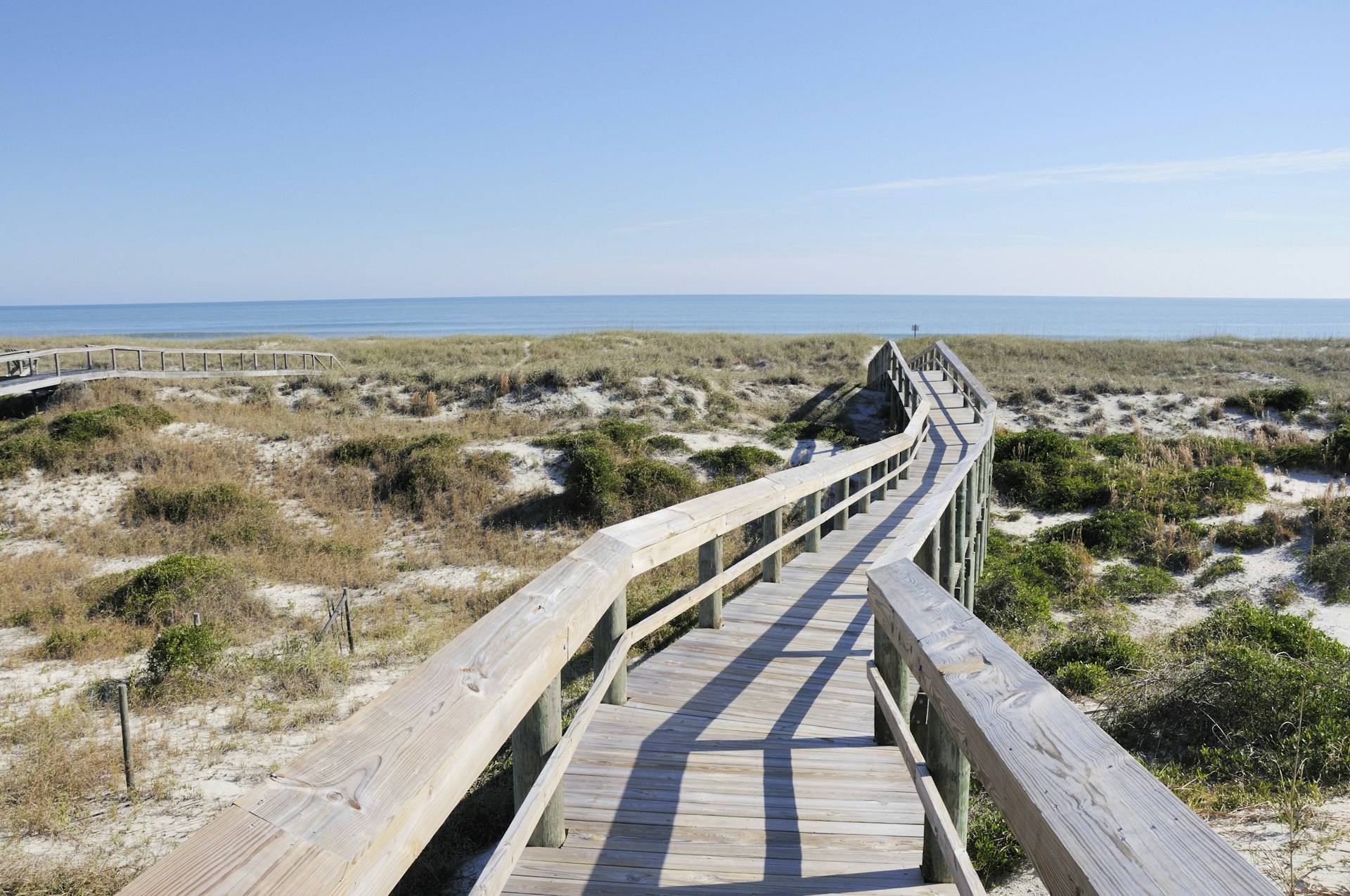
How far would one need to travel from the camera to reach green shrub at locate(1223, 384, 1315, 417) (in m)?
24.8

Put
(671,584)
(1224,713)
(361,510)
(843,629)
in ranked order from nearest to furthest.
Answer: (843,629) → (1224,713) → (671,584) → (361,510)

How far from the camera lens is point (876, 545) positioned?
28.8 feet

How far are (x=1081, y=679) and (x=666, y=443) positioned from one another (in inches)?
526

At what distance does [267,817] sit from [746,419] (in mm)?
25789

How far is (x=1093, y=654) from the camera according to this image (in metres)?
9.74

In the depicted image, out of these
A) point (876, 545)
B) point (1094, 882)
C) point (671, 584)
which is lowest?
point (671, 584)

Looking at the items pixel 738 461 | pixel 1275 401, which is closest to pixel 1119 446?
pixel 1275 401

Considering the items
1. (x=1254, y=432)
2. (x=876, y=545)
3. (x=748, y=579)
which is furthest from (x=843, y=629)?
(x=1254, y=432)

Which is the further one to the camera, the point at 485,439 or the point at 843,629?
the point at 485,439

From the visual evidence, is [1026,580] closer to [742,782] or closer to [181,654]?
[742,782]

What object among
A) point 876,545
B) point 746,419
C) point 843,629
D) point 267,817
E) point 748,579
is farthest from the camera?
point 746,419

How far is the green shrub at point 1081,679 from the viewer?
29.0 ft

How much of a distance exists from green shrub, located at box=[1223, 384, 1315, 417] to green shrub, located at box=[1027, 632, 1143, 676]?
19.5 m

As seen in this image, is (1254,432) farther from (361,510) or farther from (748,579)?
(361,510)
